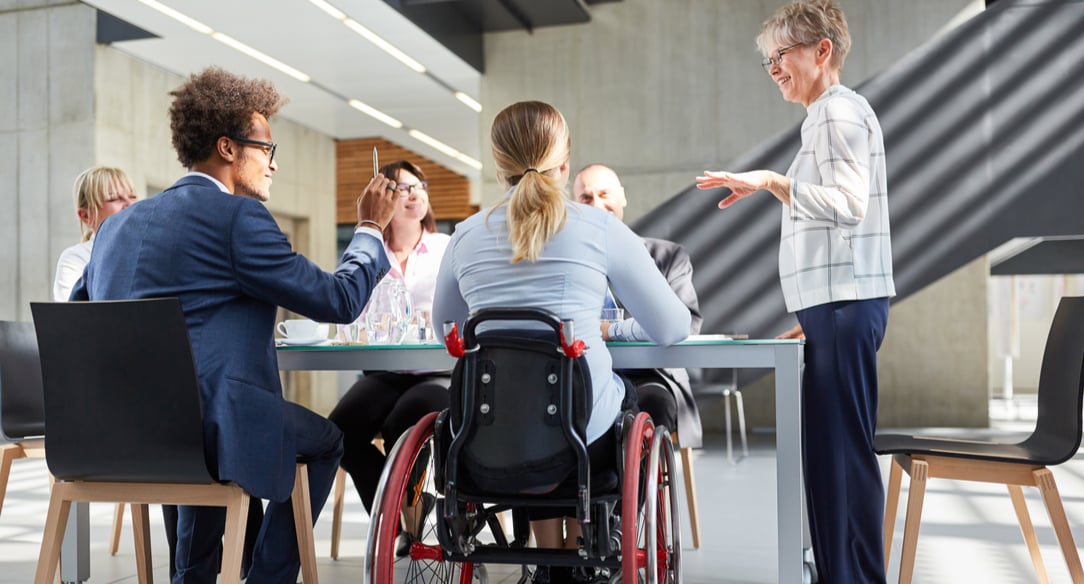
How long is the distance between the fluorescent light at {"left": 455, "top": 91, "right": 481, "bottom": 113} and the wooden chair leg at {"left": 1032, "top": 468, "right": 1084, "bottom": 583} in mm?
6296

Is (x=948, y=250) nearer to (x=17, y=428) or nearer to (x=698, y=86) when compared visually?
(x=698, y=86)

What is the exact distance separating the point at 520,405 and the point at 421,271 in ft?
5.59

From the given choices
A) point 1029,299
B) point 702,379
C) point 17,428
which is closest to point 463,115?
point 702,379

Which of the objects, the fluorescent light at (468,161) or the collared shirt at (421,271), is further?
the fluorescent light at (468,161)

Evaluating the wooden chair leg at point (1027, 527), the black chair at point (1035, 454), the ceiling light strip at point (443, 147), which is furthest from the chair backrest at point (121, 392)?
the ceiling light strip at point (443, 147)

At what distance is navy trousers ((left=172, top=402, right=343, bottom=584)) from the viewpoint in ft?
7.04

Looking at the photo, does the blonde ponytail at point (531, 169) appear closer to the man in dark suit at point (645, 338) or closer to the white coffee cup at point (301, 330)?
the man in dark suit at point (645, 338)

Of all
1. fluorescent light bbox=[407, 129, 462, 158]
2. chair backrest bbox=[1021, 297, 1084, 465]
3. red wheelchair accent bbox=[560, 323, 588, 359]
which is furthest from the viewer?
fluorescent light bbox=[407, 129, 462, 158]

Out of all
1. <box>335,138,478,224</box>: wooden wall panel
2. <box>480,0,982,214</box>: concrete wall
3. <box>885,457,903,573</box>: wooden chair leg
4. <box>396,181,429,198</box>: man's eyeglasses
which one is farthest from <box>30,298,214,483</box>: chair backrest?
<box>335,138,478,224</box>: wooden wall panel

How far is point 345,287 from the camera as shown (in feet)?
6.64

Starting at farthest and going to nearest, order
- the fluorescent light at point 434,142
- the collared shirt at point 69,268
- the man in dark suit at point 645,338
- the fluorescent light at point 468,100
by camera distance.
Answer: the fluorescent light at point 434,142, the fluorescent light at point 468,100, the collared shirt at point 69,268, the man in dark suit at point 645,338

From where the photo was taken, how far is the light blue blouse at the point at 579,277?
1732mm

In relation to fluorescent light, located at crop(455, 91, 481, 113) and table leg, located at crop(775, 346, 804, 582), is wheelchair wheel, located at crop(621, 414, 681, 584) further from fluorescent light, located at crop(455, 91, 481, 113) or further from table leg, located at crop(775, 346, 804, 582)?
fluorescent light, located at crop(455, 91, 481, 113)

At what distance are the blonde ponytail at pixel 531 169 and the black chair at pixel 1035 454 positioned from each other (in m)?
1.11
